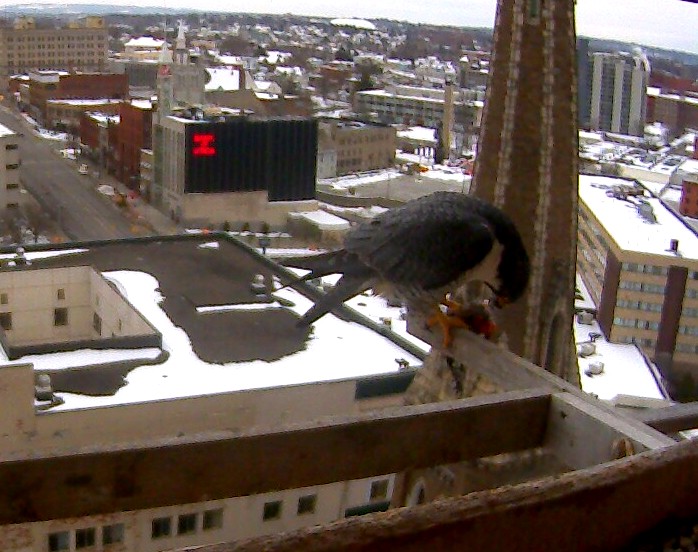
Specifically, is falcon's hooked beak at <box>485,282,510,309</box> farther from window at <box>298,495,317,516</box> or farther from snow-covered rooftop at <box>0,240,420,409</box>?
snow-covered rooftop at <box>0,240,420,409</box>

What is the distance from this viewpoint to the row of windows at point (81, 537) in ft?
20.6

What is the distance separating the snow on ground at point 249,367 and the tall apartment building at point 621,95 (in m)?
44.2

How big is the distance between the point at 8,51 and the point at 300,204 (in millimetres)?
36237

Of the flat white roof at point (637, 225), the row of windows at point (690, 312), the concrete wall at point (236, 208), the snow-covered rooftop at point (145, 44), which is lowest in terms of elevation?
the concrete wall at point (236, 208)

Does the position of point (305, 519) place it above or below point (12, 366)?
below

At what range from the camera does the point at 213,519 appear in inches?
266

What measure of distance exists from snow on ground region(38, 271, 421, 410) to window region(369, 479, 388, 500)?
0.90m

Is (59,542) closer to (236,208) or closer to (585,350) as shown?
(585,350)

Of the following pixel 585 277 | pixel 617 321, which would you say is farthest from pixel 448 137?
pixel 617 321

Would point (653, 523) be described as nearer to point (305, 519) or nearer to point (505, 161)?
point (505, 161)

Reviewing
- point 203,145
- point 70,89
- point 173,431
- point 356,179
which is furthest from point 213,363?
point 70,89

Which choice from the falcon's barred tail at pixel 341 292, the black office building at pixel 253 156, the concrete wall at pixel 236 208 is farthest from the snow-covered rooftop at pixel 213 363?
the concrete wall at pixel 236 208

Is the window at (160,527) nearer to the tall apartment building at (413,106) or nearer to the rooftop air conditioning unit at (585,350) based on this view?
the rooftop air conditioning unit at (585,350)

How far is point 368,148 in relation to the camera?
121ft
